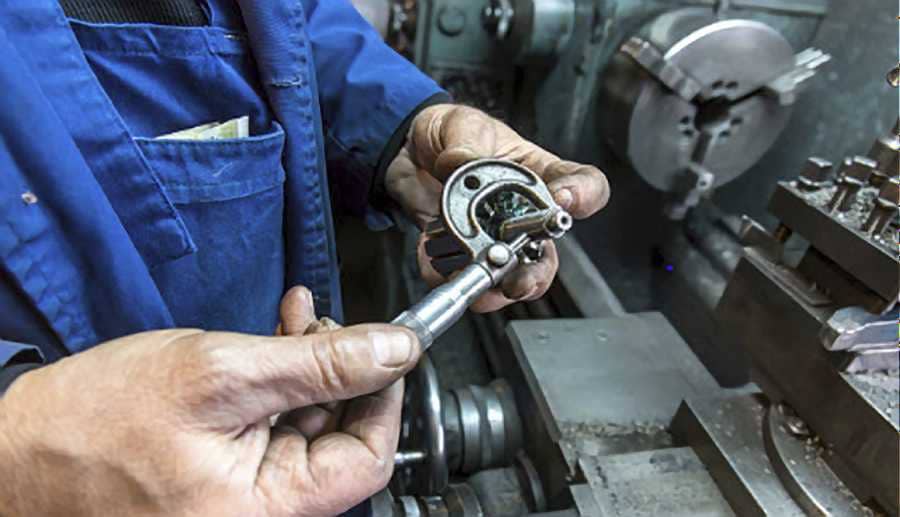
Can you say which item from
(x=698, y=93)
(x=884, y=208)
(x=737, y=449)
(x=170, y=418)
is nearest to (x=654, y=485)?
(x=737, y=449)

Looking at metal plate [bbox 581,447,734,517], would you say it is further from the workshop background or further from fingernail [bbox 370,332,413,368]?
fingernail [bbox 370,332,413,368]

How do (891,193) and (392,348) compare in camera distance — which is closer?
(392,348)

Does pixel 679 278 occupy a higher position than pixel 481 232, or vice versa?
pixel 481 232

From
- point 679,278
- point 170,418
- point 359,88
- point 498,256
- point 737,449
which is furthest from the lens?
point 679,278

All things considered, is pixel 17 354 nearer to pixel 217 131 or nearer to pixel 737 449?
pixel 217 131

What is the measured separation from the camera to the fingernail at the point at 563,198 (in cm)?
56

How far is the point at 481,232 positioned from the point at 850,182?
343 mm

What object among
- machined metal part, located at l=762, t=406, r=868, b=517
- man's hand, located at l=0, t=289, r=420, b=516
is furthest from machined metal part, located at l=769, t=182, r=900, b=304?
man's hand, located at l=0, t=289, r=420, b=516

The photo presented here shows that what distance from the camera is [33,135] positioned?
41 centimetres

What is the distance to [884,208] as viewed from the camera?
1.67 ft

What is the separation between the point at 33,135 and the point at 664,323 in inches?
29.1

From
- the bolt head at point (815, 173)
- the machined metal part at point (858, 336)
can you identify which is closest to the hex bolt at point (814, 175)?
the bolt head at point (815, 173)

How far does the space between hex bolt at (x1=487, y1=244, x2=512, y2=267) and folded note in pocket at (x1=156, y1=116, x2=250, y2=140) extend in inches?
10.2

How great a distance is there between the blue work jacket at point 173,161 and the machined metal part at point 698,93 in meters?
0.47
